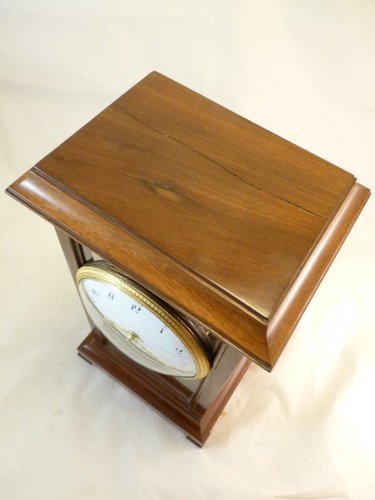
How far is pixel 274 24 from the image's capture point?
1.00 m

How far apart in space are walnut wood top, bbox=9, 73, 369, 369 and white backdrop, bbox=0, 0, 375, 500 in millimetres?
557

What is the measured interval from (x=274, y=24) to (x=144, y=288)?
83cm

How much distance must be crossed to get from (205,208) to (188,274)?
84mm

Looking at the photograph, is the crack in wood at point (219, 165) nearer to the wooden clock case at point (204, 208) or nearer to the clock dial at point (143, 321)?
the wooden clock case at point (204, 208)

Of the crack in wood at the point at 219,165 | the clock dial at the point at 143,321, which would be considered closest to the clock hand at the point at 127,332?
the clock dial at the point at 143,321

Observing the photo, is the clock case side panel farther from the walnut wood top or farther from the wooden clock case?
the walnut wood top

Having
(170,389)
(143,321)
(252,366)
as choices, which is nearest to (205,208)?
(143,321)

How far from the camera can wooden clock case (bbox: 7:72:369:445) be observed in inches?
16.5

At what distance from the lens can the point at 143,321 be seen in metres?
0.54

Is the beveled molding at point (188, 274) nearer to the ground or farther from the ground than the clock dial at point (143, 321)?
farther from the ground

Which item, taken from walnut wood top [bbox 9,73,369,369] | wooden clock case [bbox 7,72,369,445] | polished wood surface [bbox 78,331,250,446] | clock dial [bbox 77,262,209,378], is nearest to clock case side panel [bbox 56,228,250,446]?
polished wood surface [bbox 78,331,250,446]

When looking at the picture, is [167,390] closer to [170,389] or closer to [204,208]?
[170,389]

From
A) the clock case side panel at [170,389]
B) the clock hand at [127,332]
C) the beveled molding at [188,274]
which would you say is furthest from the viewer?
the clock case side panel at [170,389]

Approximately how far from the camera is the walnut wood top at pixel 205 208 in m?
0.42
